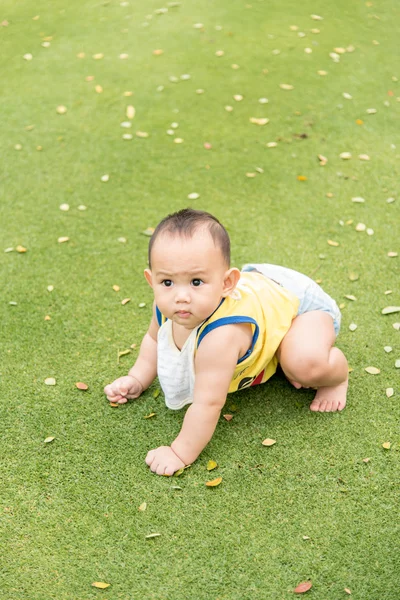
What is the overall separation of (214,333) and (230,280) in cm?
22

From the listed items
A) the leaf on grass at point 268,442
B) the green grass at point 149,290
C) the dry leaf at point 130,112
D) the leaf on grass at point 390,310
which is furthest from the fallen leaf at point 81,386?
the dry leaf at point 130,112

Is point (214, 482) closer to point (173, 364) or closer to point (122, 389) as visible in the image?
point (173, 364)

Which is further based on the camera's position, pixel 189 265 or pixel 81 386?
pixel 81 386

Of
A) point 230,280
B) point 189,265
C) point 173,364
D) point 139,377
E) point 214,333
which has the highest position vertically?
point 189,265

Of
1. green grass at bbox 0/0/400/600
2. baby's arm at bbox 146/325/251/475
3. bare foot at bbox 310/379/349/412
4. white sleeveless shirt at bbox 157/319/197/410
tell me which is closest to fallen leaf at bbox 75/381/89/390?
green grass at bbox 0/0/400/600

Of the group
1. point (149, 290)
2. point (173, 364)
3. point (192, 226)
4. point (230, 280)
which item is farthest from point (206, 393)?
point (149, 290)

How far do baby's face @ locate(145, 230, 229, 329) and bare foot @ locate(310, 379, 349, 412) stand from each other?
81cm

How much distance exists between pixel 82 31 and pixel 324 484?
606 cm

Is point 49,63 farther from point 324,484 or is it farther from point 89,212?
point 324,484

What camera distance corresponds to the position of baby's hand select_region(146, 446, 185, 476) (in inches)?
101

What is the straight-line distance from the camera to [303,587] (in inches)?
85.7

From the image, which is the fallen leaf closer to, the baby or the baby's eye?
the baby

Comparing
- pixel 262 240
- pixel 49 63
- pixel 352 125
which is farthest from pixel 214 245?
pixel 49 63

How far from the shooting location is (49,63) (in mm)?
6281
